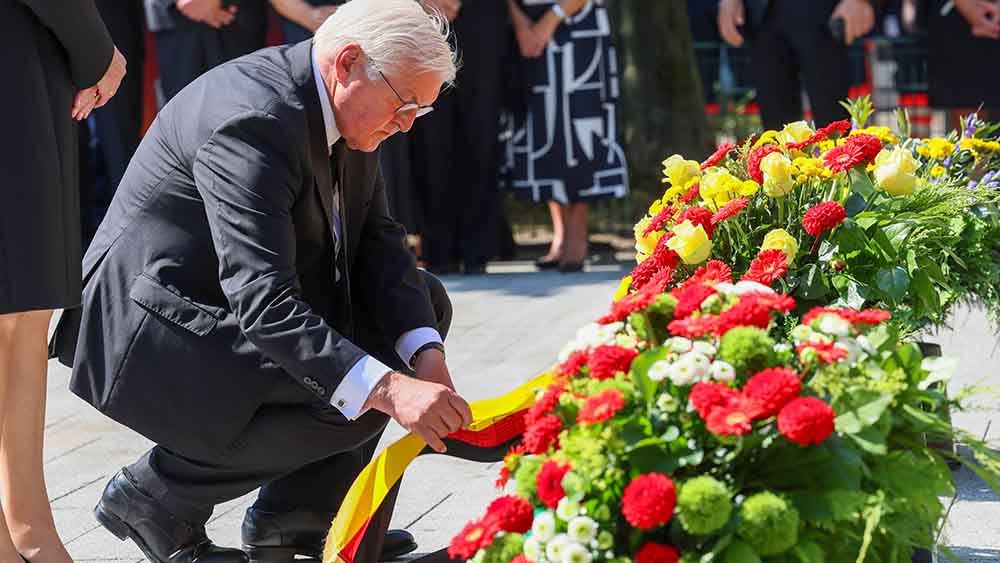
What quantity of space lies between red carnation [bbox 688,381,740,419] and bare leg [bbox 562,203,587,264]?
19.7 ft

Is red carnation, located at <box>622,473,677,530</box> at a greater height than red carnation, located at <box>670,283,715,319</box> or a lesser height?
lesser

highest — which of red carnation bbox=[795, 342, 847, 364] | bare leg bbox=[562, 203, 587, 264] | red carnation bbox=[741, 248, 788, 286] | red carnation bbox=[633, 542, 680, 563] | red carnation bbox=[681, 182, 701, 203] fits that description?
red carnation bbox=[681, 182, 701, 203]

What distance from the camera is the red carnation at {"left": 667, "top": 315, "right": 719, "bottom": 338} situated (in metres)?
2.61

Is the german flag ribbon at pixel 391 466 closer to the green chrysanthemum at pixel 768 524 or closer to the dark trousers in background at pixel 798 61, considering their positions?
the green chrysanthemum at pixel 768 524

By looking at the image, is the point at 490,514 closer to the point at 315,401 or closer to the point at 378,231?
the point at 315,401

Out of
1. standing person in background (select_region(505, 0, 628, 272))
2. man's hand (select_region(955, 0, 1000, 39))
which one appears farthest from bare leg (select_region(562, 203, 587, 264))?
man's hand (select_region(955, 0, 1000, 39))

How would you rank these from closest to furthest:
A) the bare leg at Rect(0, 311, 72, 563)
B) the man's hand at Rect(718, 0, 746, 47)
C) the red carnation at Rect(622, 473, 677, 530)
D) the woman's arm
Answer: the red carnation at Rect(622, 473, 677, 530)
the bare leg at Rect(0, 311, 72, 563)
the woman's arm
the man's hand at Rect(718, 0, 746, 47)

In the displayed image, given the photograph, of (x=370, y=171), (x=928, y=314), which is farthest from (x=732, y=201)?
(x=370, y=171)

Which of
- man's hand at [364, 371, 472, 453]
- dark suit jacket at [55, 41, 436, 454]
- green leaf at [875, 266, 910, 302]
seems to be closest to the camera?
man's hand at [364, 371, 472, 453]

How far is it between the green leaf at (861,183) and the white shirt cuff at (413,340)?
3.44 feet

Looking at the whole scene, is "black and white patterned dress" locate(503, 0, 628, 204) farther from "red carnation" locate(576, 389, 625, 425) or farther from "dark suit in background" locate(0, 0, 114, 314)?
"red carnation" locate(576, 389, 625, 425)

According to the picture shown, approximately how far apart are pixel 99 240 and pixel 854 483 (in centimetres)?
Answer: 209

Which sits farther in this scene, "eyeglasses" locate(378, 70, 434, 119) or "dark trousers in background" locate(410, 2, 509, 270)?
"dark trousers in background" locate(410, 2, 509, 270)

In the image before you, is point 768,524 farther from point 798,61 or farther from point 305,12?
point 798,61
